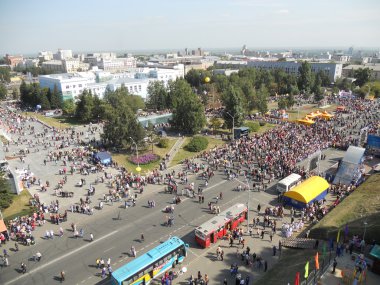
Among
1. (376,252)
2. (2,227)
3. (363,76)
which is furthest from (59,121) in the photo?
(363,76)

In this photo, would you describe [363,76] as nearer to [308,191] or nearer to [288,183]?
[288,183]

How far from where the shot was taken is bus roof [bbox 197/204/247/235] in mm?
24528

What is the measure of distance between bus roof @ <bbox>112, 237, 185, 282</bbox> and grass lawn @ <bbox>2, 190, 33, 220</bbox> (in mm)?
16137

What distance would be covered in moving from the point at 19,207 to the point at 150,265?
19884 millimetres

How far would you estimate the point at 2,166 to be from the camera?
36.6 m

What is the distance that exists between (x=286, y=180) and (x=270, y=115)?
1648 inches

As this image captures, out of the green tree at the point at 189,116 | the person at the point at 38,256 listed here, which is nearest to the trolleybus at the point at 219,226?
the person at the point at 38,256

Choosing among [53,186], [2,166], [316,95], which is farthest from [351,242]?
[316,95]

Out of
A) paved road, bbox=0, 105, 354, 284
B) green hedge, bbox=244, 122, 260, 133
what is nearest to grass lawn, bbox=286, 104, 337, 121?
green hedge, bbox=244, 122, 260, 133

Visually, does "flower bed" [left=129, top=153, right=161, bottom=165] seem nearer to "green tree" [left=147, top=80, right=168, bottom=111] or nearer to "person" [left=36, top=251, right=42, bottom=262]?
"person" [left=36, top=251, right=42, bottom=262]

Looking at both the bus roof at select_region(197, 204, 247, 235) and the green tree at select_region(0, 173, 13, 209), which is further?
the green tree at select_region(0, 173, 13, 209)

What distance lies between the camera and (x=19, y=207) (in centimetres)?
3209

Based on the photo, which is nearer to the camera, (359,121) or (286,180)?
(286,180)

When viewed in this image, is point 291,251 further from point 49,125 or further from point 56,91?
point 56,91
